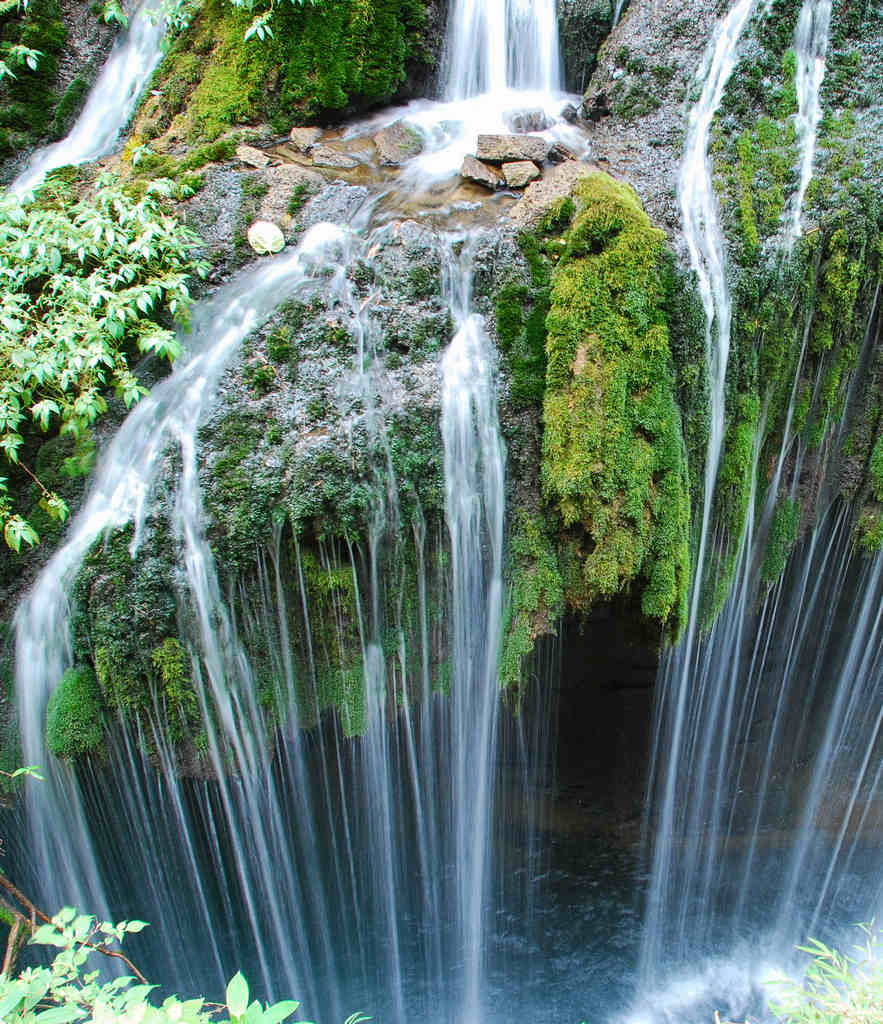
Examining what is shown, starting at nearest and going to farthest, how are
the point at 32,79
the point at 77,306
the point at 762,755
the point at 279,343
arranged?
1. the point at 77,306
2. the point at 279,343
3. the point at 762,755
4. the point at 32,79

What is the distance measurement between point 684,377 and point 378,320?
192cm

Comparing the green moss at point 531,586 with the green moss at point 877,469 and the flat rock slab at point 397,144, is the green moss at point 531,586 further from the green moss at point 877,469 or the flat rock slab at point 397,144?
the flat rock slab at point 397,144

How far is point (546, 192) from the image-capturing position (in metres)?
4.73

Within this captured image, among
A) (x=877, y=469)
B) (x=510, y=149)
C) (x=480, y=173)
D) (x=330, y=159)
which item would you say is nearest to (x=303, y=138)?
(x=330, y=159)

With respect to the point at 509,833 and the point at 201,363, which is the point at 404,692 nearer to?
the point at 509,833

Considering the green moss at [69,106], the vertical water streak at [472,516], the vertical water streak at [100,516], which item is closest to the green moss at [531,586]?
the vertical water streak at [472,516]

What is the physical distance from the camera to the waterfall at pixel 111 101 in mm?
5785

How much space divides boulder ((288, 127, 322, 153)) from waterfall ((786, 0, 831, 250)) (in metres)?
3.56

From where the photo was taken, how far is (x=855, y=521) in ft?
17.4

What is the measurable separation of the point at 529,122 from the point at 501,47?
112cm

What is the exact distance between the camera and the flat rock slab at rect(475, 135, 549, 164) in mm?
5176

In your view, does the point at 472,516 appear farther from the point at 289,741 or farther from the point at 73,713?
the point at 73,713

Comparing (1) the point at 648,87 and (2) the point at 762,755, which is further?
(2) the point at 762,755

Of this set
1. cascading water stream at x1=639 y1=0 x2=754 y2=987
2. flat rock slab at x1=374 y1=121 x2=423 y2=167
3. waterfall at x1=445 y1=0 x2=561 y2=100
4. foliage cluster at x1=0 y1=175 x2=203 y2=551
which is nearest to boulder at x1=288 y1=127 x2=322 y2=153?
flat rock slab at x1=374 y1=121 x2=423 y2=167
